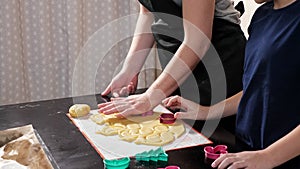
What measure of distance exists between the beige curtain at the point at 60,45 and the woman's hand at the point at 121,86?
2.80 feet

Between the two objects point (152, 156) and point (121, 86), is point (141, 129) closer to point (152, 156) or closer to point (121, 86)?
point (152, 156)

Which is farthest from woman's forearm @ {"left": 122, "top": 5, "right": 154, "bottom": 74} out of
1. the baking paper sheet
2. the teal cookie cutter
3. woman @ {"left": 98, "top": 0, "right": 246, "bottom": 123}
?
Answer: the teal cookie cutter

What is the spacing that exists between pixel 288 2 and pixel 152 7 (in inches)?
20.3

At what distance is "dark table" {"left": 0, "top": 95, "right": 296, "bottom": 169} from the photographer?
868mm

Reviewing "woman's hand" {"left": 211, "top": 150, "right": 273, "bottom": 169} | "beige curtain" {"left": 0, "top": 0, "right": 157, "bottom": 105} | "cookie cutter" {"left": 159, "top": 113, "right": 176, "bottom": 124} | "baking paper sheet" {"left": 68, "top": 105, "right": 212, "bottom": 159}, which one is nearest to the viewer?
"woman's hand" {"left": 211, "top": 150, "right": 273, "bottom": 169}

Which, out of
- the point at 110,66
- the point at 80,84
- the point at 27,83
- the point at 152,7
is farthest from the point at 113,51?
the point at 152,7

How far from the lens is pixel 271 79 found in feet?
2.93

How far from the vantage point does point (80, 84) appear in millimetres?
2227

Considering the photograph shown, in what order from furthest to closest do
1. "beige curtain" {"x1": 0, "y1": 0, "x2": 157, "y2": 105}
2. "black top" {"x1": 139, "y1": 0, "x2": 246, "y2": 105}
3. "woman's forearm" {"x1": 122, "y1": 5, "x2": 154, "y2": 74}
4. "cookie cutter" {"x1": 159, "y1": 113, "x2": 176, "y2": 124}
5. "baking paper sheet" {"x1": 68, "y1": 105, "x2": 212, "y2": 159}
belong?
"beige curtain" {"x1": 0, "y1": 0, "x2": 157, "y2": 105}, "woman's forearm" {"x1": 122, "y1": 5, "x2": 154, "y2": 74}, "black top" {"x1": 139, "y1": 0, "x2": 246, "y2": 105}, "cookie cutter" {"x1": 159, "y1": 113, "x2": 176, "y2": 124}, "baking paper sheet" {"x1": 68, "y1": 105, "x2": 212, "y2": 159}

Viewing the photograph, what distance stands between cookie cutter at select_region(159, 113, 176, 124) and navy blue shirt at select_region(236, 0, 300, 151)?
17 centimetres

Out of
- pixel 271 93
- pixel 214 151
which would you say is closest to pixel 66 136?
pixel 214 151

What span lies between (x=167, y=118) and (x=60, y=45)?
1.22 metres

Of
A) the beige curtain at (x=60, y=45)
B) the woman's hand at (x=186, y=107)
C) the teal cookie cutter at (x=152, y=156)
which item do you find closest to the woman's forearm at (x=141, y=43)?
the woman's hand at (x=186, y=107)

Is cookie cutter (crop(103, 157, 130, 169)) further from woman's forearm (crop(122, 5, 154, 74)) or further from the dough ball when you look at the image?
woman's forearm (crop(122, 5, 154, 74))
